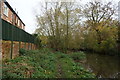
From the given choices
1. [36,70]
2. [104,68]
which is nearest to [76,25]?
[104,68]

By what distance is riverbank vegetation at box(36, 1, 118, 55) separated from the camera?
64.6 feet

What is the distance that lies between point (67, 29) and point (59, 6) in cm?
426

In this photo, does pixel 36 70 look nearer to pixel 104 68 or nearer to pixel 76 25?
pixel 104 68

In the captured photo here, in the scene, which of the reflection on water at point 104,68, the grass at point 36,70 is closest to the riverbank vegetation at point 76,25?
the reflection on water at point 104,68

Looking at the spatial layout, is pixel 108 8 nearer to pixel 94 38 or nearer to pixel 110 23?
pixel 110 23

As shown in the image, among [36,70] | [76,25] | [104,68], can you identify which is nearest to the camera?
[36,70]

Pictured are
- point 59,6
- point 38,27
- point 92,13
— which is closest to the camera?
point 59,6

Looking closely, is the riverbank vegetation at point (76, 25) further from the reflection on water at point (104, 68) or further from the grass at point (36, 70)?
the grass at point (36, 70)

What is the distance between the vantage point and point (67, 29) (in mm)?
19141

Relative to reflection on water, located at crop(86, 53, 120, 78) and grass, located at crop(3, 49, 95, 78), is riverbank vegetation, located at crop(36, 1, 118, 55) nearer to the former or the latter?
reflection on water, located at crop(86, 53, 120, 78)

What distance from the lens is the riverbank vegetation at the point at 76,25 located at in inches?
776

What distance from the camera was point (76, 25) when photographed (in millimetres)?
20172

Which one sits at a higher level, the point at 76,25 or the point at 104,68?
the point at 76,25

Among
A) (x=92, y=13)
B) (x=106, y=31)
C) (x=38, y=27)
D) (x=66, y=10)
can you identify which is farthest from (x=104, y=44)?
(x=38, y=27)
